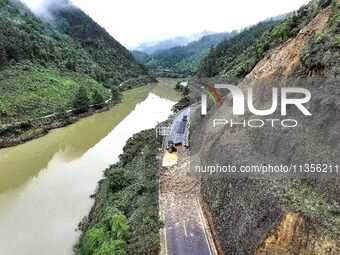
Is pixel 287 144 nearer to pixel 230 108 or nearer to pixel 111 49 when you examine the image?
pixel 230 108

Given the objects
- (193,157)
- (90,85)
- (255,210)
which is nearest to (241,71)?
(193,157)

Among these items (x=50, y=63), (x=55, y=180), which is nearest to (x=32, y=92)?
(x=50, y=63)

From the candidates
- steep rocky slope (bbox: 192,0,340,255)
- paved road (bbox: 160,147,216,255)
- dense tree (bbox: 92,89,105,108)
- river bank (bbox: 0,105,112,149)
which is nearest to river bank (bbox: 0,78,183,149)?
river bank (bbox: 0,105,112,149)

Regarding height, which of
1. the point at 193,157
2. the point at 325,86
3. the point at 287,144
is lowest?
the point at 193,157

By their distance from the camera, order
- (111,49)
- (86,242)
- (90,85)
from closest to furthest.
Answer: (86,242)
(90,85)
(111,49)

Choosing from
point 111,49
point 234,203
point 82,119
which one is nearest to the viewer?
point 234,203

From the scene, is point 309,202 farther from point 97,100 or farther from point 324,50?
point 97,100

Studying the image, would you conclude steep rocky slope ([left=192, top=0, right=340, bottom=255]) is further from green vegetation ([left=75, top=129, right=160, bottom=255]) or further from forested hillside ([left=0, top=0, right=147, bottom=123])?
forested hillside ([left=0, top=0, right=147, bottom=123])
